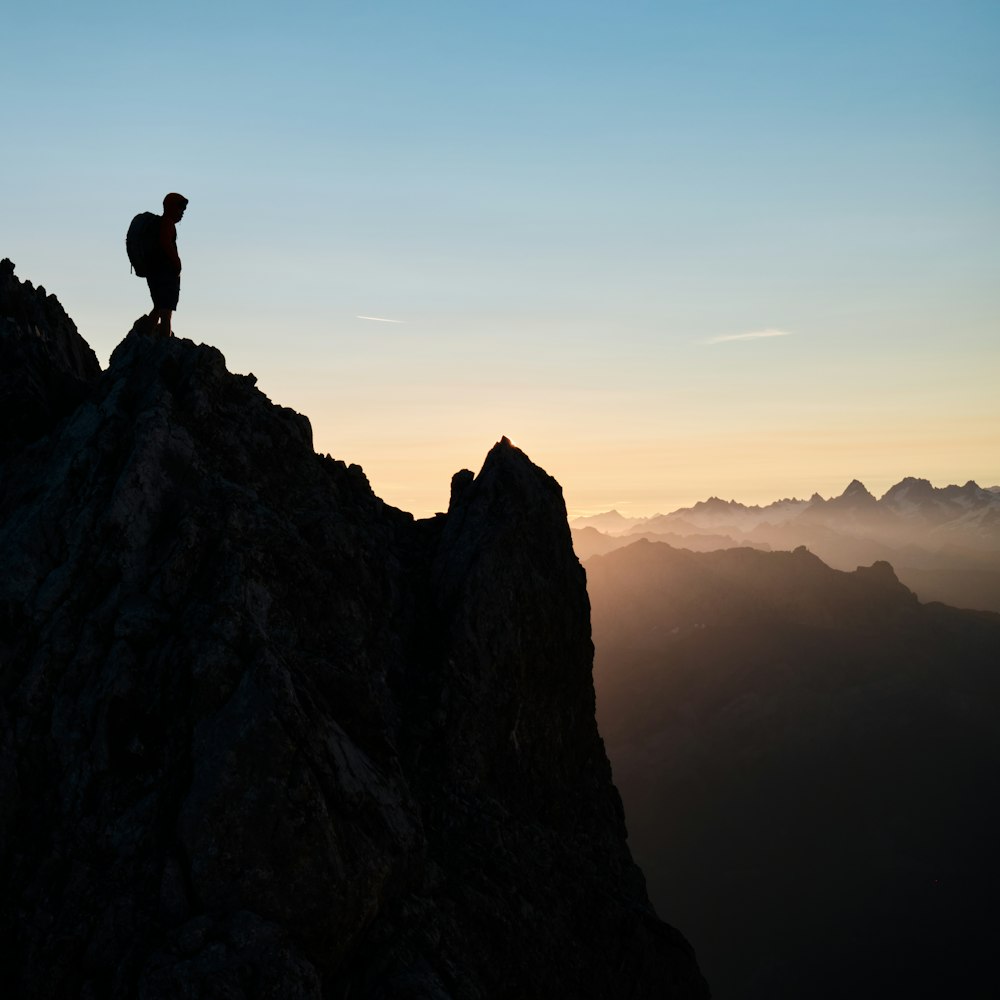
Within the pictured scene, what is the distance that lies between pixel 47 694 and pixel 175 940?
7.26 metres

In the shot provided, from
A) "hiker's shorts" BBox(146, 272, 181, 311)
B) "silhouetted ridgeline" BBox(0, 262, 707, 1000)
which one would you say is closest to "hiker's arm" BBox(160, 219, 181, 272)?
"hiker's shorts" BBox(146, 272, 181, 311)

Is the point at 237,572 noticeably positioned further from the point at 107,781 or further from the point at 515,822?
the point at 515,822

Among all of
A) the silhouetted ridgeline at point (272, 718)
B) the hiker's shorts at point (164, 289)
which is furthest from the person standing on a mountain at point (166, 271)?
the silhouetted ridgeline at point (272, 718)

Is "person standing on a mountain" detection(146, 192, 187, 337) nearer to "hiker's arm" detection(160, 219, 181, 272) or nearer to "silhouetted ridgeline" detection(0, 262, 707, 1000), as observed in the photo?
"hiker's arm" detection(160, 219, 181, 272)

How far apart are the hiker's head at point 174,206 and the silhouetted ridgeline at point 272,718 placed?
180 inches

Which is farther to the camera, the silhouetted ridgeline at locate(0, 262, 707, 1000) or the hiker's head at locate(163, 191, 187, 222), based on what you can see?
the hiker's head at locate(163, 191, 187, 222)

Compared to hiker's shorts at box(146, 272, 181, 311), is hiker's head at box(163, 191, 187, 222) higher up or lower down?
higher up

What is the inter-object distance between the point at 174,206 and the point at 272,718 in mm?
20241

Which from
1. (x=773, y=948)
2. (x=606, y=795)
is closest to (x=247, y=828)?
(x=606, y=795)

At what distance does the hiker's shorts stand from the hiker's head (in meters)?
1.94

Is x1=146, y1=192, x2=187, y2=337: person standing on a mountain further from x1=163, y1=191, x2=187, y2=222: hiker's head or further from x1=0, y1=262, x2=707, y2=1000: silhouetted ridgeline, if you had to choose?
x1=0, y1=262, x2=707, y2=1000: silhouetted ridgeline

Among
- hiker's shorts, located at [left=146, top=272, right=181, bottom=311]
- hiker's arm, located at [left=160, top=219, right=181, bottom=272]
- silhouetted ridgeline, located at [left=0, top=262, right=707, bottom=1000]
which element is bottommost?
silhouetted ridgeline, located at [left=0, top=262, right=707, bottom=1000]

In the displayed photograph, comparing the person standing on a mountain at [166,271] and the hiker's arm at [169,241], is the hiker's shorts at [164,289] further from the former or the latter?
the hiker's arm at [169,241]

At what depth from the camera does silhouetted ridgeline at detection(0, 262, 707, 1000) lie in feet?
59.9
